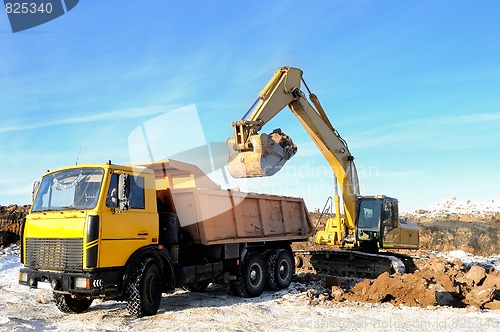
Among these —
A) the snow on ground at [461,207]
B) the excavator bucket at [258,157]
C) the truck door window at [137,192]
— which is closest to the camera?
the truck door window at [137,192]

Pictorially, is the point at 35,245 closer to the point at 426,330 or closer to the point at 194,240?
the point at 194,240

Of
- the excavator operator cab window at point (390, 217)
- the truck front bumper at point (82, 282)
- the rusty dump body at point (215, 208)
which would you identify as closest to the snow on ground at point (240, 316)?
the truck front bumper at point (82, 282)

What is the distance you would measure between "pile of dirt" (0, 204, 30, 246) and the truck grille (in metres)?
14.5

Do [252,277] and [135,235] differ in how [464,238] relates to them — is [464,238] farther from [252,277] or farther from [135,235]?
[135,235]

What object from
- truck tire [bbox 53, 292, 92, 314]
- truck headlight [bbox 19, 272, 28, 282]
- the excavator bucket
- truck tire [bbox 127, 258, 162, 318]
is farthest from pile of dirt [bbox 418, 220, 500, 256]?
truck headlight [bbox 19, 272, 28, 282]

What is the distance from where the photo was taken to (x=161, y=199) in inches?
375

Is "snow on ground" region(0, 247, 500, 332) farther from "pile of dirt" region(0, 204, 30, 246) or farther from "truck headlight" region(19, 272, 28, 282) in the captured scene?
"pile of dirt" region(0, 204, 30, 246)

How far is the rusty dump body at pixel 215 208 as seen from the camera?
9.56 meters

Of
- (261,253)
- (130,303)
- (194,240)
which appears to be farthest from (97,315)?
(261,253)

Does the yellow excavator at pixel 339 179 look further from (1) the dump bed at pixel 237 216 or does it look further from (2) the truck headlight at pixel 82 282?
(2) the truck headlight at pixel 82 282

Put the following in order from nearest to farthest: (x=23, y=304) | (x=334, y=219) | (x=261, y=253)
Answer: (x=23, y=304) < (x=261, y=253) < (x=334, y=219)

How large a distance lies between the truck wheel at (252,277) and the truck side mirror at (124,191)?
396 cm

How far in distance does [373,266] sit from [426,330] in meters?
6.22

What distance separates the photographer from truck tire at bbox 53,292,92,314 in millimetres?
8797
